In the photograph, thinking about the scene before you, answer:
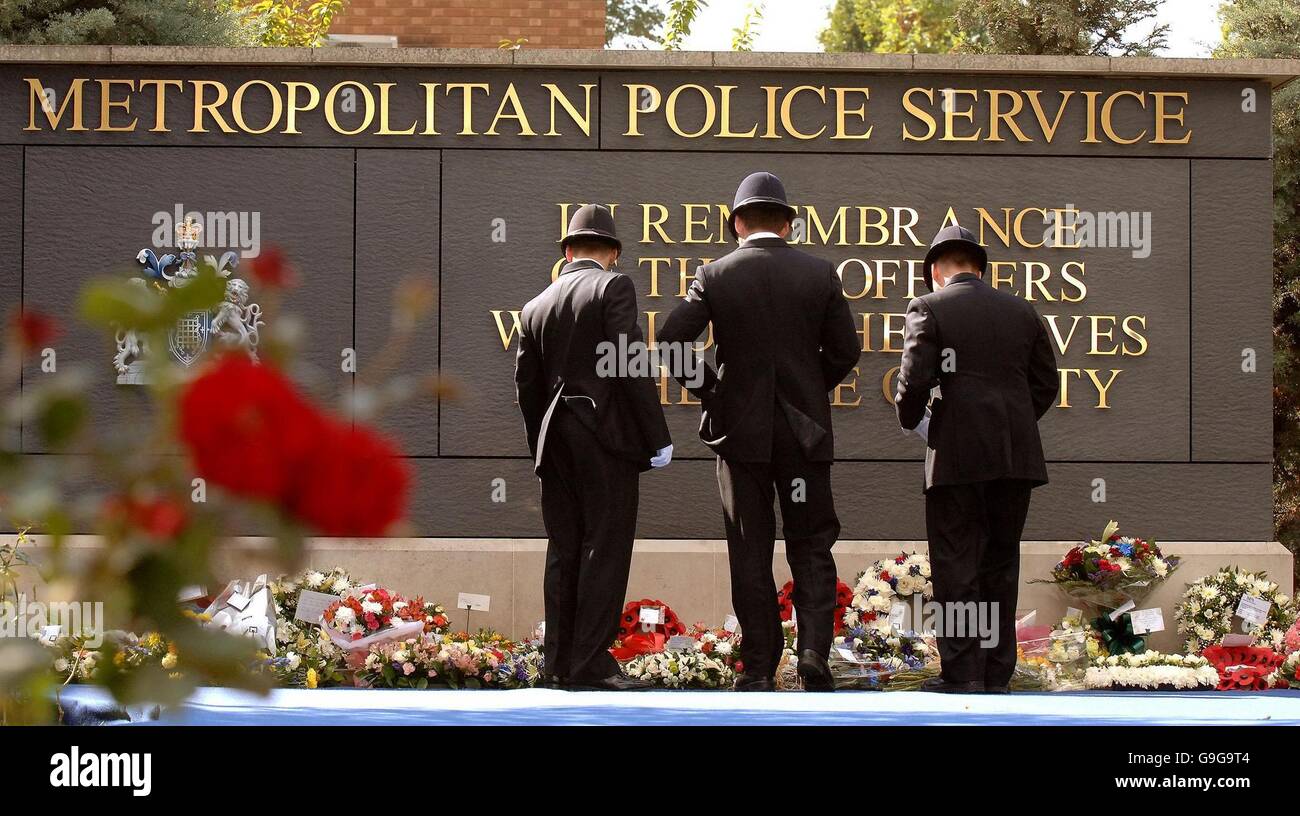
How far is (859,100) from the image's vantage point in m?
8.87

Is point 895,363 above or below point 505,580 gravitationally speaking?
above

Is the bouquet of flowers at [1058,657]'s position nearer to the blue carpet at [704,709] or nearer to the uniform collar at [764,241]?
the blue carpet at [704,709]

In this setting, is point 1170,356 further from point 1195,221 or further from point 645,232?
point 645,232

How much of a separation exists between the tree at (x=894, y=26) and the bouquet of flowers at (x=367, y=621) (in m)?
19.9

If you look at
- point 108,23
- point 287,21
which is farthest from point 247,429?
point 287,21

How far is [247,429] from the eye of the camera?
2.69 ft

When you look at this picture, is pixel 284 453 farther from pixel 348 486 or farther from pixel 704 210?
pixel 704 210

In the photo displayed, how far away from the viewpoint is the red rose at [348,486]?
2.70ft

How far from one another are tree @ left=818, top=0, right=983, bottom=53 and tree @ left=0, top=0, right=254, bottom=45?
1607 centimetres

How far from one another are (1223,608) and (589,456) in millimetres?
3723

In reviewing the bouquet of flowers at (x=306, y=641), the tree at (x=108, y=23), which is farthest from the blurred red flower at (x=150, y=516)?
the tree at (x=108, y=23)
